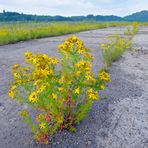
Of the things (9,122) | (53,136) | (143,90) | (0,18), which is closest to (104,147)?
(53,136)

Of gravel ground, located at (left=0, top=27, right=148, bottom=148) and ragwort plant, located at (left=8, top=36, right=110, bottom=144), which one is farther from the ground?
ragwort plant, located at (left=8, top=36, right=110, bottom=144)

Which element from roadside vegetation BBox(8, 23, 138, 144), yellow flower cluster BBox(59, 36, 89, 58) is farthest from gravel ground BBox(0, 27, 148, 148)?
yellow flower cluster BBox(59, 36, 89, 58)

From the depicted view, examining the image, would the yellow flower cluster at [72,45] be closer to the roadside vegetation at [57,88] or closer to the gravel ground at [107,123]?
the roadside vegetation at [57,88]

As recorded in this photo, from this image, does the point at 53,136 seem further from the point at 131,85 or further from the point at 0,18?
the point at 0,18

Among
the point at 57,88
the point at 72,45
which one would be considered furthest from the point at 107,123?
the point at 72,45

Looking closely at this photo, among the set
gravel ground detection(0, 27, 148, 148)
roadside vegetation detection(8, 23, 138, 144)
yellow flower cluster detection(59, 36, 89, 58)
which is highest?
yellow flower cluster detection(59, 36, 89, 58)

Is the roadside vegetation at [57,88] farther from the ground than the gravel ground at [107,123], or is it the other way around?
the roadside vegetation at [57,88]

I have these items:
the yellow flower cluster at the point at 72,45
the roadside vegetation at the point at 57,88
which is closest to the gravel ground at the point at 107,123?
the roadside vegetation at the point at 57,88

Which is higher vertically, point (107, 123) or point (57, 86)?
point (57, 86)

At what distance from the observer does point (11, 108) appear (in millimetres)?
4918

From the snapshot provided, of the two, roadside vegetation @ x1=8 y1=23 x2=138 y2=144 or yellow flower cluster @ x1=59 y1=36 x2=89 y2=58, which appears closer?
roadside vegetation @ x1=8 y1=23 x2=138 y2=144

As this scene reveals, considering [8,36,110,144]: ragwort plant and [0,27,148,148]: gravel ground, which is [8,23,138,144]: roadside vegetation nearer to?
[8,36,110,144]: ragwort plant

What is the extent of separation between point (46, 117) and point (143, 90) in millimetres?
2488

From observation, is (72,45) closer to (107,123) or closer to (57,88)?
(57,88)
